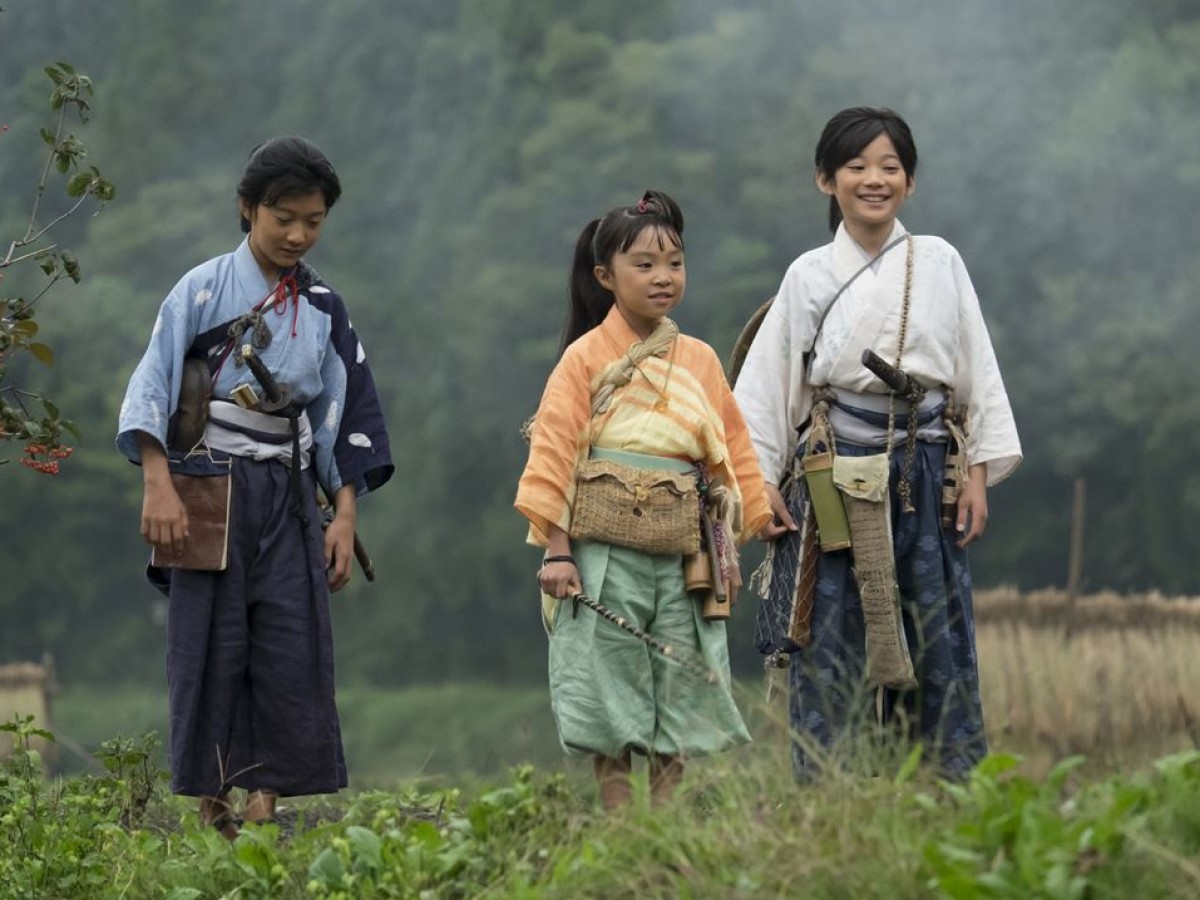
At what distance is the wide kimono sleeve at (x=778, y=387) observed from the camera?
208 inches

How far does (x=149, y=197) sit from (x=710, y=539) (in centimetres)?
1741

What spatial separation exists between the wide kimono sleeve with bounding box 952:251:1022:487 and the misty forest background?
12.2 metres

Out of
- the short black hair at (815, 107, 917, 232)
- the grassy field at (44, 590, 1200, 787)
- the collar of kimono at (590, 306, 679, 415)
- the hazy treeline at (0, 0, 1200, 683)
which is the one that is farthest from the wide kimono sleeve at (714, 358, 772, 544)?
the hazy treeline at (0, 0, 1200, 683)

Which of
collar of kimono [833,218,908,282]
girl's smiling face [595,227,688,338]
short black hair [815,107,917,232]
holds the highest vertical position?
short black hair [815,107,917,232]

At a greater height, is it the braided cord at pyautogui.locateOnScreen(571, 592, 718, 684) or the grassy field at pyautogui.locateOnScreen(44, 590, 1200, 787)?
the braided cord at pyautogui.locateOnScreen(571, 592, 718, 684)

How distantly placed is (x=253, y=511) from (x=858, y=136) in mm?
1719

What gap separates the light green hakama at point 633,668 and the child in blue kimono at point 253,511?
0.74 metres

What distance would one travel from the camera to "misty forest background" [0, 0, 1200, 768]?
18.7 metres

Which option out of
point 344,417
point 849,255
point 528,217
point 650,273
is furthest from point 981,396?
point 528,217

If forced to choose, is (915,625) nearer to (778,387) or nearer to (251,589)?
(778,387)

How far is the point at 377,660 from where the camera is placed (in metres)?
19.6

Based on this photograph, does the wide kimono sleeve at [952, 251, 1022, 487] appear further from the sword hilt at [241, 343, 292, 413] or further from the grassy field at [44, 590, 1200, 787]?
the grassy field at [44, 590, 1200, 787]

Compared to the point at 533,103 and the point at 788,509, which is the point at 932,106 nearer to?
the point at 533,103

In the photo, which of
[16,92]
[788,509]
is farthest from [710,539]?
[16,92]
